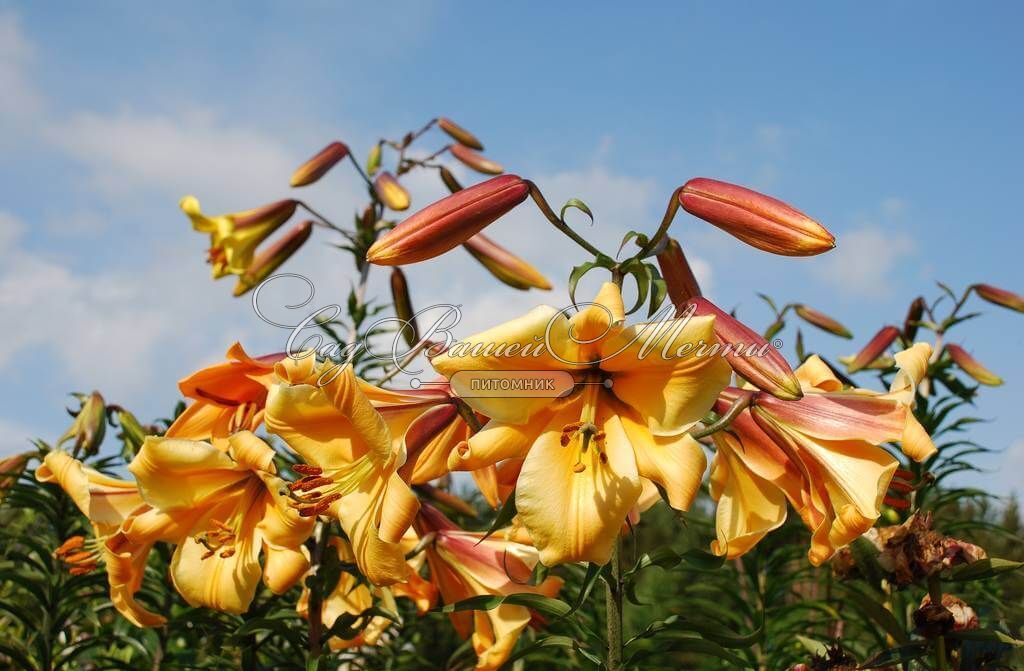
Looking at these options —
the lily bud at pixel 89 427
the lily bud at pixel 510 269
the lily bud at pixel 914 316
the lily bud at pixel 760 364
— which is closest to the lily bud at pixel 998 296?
the lily bud at pixel 914 316

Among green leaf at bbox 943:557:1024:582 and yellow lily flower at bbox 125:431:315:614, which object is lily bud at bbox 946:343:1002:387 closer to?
green leaf at bbox 943:557:1024:582

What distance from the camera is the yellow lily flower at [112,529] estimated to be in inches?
75.1

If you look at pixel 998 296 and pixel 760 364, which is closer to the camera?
pixel 760 364

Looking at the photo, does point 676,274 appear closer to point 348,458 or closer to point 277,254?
point 348,458

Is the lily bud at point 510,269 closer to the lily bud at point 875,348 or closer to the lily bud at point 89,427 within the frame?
the lily bud at point 89,427

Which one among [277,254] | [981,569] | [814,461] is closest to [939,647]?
[981,569]

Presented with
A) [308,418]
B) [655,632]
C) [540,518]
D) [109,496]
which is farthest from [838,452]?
[109,496]

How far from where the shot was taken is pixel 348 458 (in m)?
1.50

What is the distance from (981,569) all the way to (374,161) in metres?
2.79

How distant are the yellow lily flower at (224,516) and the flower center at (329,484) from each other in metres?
0.23

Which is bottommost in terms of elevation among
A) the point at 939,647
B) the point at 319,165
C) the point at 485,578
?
the point at 939,647

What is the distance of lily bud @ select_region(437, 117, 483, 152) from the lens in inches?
154

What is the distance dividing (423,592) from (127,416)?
1.20 m

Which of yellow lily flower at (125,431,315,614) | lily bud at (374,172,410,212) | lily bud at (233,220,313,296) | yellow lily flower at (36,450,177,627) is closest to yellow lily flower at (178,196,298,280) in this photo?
lily bud at (233,220,313,296)
